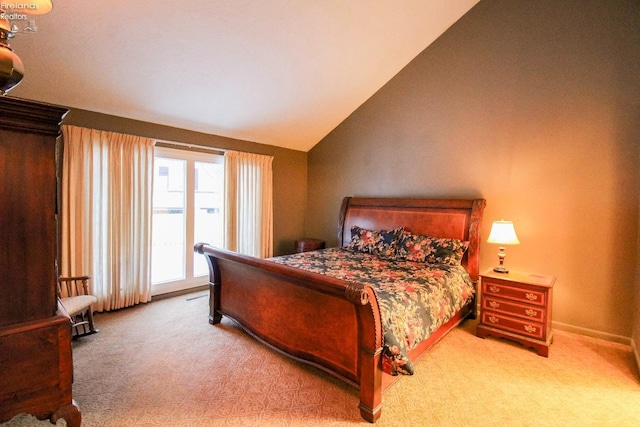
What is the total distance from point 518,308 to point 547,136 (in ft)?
6.00

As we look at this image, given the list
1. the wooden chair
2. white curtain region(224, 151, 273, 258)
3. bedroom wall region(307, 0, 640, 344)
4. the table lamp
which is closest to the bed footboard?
the wooden chair

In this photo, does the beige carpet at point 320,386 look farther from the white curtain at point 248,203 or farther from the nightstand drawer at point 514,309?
the white curtain at point 248,203

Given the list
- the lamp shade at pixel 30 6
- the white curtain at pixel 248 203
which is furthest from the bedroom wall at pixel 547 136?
the lamp shade at pixel 30 6

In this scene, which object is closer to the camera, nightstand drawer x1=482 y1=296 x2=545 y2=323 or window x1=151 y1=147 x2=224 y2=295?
nightstand drawer x1=482 y1=296 x2=545 y2=323

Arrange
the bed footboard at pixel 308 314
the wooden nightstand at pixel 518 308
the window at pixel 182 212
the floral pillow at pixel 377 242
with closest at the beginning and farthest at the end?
the bed footboard at pixel 308 314, the wooden nightstand at pixel 518 308, the floral pillow at pixel 377 242, the window at pixel 182 212

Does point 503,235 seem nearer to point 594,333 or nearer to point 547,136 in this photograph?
point 547,136

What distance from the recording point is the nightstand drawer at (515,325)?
272 cm

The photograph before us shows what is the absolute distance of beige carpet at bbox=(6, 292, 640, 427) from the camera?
1.89 metres

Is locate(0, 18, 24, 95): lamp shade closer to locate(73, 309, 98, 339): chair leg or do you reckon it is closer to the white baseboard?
locate(73, 309, 98, 339): chair leg

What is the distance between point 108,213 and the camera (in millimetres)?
3453

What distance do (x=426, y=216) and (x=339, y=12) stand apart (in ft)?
8.16

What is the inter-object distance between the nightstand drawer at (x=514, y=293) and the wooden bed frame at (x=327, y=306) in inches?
17.2

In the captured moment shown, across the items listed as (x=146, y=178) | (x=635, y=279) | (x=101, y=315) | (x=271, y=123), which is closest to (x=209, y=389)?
(x=101, y=315)

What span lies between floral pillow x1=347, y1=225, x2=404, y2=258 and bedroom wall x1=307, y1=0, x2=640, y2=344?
73cm
